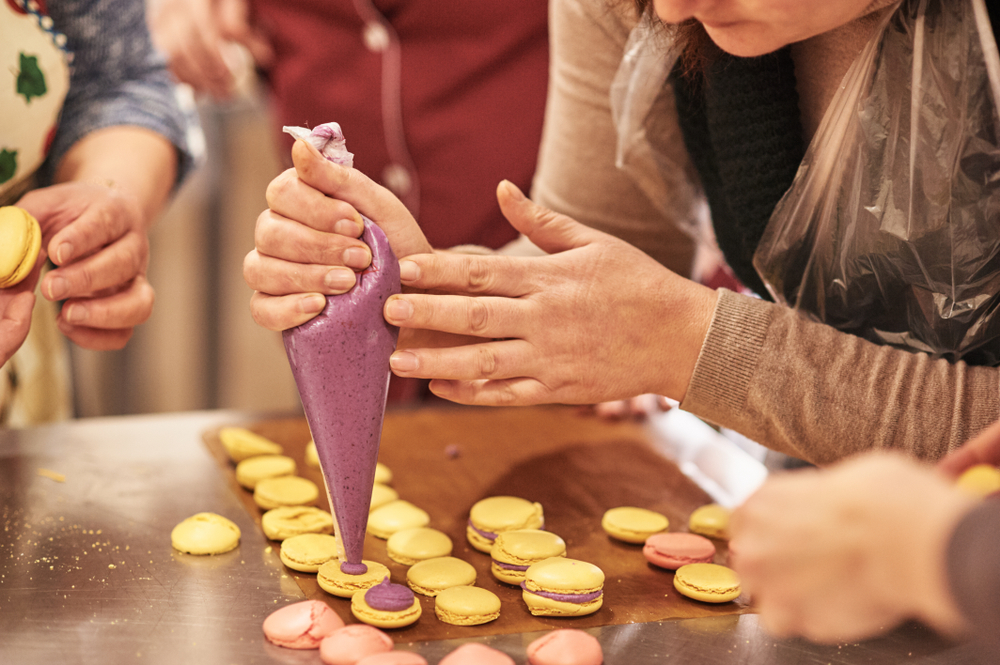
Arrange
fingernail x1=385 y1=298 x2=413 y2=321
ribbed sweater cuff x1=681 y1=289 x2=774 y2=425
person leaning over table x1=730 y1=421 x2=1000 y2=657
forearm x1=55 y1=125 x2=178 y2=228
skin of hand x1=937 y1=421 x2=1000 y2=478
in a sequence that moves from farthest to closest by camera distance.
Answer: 1. forearm x1=55 y1=125 x2=178 y2=228
2. ribbed sweater cuff x1=681 y1=289 x2=774 y2=425
3. fingernail x1=385 y1=298 x2=413 y2=321
4. skin of hand x1=937 y1=421 x2=1000 y2=478
5. person leaning over table x1=730 y1=421 x2=1000 y2=657

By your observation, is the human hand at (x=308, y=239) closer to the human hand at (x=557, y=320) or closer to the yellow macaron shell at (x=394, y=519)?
the human hand at (x=557, y=320)

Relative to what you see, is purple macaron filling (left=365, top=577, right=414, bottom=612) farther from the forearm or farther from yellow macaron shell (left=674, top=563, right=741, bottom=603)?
the forearm

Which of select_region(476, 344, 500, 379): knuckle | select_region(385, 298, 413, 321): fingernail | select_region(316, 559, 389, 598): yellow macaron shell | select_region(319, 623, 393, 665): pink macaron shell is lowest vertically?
select_region(316, 559, 389, 598): yellow macaron shell

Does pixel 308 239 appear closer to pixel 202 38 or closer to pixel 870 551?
pixel 870 551

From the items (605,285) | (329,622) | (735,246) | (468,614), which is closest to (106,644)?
(329,622)

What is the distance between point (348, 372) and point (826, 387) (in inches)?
20.5

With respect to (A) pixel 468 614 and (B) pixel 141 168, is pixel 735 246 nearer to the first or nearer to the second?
Answer: (A) pixel 468 614

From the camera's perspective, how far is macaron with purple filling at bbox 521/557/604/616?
88 centimetres

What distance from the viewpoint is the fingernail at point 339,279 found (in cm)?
85

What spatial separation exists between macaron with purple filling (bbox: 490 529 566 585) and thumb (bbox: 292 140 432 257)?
1.12 ft

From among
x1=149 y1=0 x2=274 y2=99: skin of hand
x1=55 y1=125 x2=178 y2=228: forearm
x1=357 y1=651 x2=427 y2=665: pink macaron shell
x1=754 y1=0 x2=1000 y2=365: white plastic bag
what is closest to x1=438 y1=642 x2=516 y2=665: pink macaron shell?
x1=357 y1=651 x2=427 y2=665: pink macaron shell

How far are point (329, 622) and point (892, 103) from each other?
2.65ft

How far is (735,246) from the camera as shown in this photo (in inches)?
47.1

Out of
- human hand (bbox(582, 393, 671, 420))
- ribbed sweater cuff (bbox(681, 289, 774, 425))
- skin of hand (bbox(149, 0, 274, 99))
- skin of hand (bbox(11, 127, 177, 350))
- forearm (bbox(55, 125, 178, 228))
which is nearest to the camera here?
ribbed sweater cuff (bbox(681, 289, 774, 425))
